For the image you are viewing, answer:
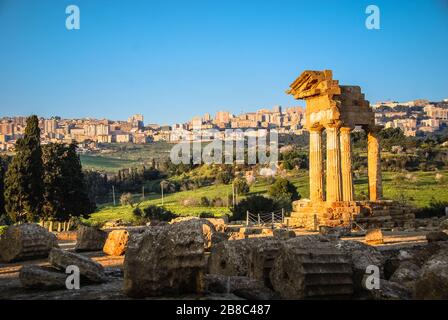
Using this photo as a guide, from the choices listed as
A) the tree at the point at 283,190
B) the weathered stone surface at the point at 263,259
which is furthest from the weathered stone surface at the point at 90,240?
the tree at the point at 283,190

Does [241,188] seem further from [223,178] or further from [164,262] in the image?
[164,262]

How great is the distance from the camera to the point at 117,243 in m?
16.3

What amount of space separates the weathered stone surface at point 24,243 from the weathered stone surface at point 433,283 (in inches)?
444

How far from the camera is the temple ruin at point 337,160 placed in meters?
29.1

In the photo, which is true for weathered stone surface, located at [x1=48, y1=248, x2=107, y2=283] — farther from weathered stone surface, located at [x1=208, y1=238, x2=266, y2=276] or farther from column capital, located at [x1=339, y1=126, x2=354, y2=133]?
column capital, located at [x1=339, y1=126, x2=354, y2=133]

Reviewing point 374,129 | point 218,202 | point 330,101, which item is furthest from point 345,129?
point 218,202

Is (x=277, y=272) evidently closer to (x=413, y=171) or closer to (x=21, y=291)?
(x=21, y=291)

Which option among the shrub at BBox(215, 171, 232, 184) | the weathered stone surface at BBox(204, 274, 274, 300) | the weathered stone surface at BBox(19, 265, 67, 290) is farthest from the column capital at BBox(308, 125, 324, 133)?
the shrub at BBox(215, 171, 232, 184)

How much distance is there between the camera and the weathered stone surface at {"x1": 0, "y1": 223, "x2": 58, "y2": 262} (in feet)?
49.4

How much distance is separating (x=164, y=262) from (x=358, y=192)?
4679 centimetres

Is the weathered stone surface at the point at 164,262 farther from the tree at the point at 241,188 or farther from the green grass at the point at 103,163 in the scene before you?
the green grass at the point at 103,163

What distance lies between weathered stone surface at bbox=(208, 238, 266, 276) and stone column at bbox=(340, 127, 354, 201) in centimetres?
2065
